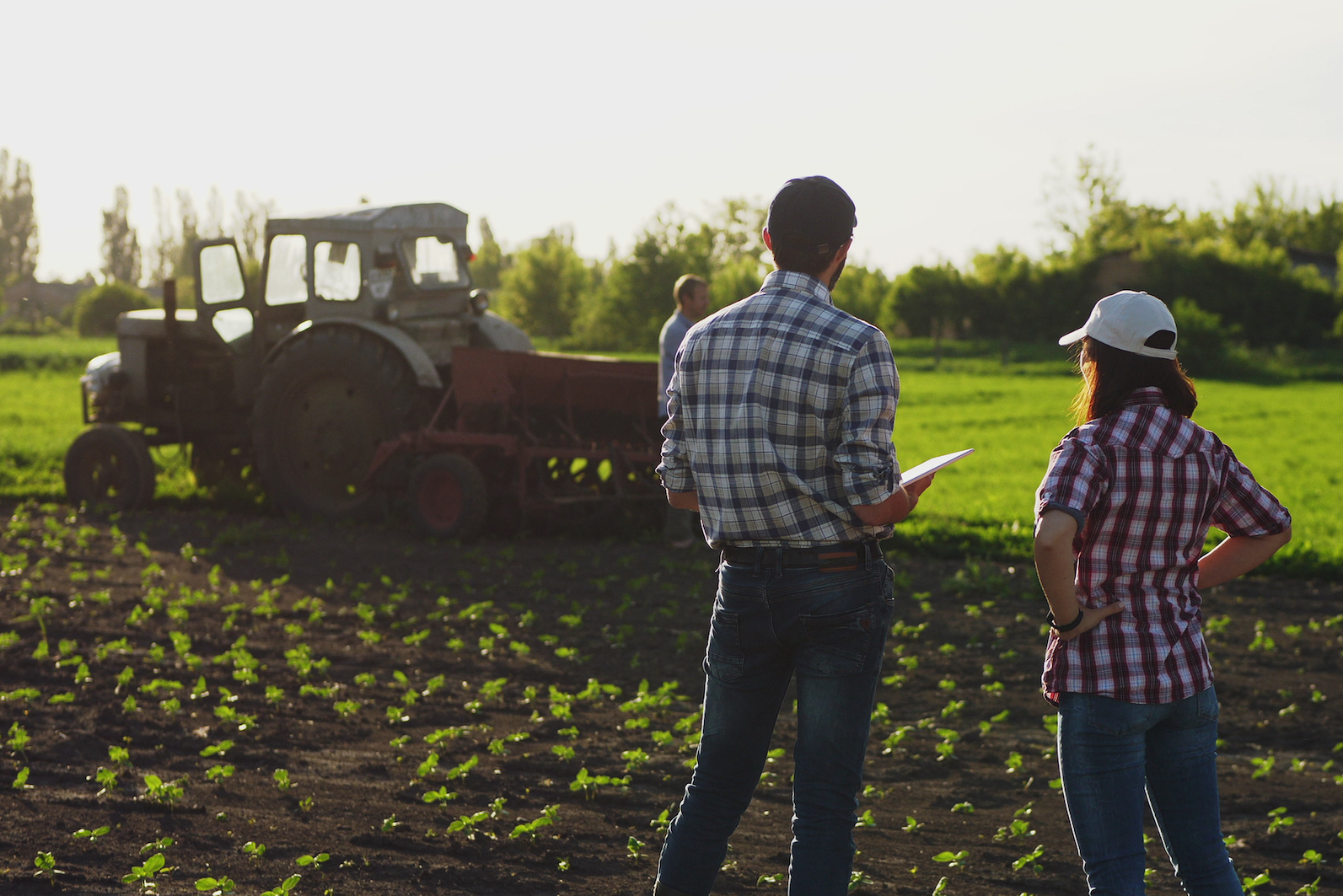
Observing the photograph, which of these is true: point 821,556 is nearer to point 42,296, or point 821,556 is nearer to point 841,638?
point 841,638

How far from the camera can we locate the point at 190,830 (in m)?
4.43

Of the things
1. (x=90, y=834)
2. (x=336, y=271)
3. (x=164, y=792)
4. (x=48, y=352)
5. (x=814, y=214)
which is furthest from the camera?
(x=48, y=352)

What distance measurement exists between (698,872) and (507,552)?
7.70 meters

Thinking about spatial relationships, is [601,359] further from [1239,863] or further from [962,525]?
[1239,863]

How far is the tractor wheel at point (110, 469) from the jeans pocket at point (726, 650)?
441 inches

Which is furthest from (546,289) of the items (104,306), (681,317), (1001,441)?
(681,317)

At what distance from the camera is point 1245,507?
10.1 feet

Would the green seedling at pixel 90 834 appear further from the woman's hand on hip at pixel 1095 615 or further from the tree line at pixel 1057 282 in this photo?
the tree line at pixel 1057 282

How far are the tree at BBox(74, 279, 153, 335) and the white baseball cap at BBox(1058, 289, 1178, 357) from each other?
189 ft

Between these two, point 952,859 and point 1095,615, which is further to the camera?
point 952,859

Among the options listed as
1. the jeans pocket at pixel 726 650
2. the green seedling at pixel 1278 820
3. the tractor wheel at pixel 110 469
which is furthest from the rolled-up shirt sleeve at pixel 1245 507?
the tractor wheel at pixel 110 469

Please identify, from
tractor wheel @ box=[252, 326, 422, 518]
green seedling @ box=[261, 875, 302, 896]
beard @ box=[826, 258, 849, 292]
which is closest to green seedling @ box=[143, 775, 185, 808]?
green seedling @ box=[261, 875, 302, 896]

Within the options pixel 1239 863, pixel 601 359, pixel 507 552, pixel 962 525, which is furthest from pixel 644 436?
pixel 1239 863

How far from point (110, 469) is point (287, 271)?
9.58 feet
